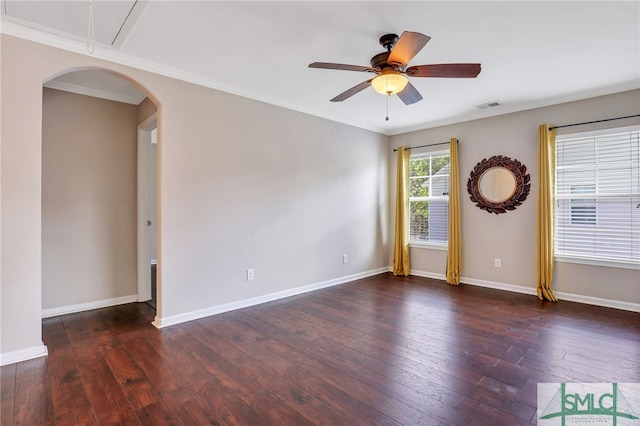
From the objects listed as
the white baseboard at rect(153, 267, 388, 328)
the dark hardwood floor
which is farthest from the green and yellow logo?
the white baseboard at rect(153, 267, 388, 328)

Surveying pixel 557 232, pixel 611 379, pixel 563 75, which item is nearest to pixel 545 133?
pixel 563 75

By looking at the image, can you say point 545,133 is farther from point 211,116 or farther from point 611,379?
point 211,116

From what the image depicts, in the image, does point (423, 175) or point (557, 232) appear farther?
point (423, 175)

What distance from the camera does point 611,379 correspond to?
2.18 meters

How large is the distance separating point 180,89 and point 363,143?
3.05m

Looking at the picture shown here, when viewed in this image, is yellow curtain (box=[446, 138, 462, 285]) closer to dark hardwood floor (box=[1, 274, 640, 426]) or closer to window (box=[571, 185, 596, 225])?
dark hardwood floor (box=[1, 274, 640, 426])

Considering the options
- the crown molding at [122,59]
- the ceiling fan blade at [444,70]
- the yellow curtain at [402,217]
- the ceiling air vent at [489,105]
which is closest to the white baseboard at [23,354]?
the crown molding at [122,59]

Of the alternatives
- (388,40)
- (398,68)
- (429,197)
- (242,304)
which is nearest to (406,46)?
(398,68)

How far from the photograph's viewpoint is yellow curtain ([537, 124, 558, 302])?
4066 millimetres

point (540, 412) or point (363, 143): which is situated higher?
point (363, 143)

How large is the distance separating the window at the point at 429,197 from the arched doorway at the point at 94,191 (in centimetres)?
415

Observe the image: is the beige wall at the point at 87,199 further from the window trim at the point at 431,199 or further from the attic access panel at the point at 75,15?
the window trim at the point at 431,199

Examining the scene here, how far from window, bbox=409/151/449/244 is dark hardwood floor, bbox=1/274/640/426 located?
5.79 feet

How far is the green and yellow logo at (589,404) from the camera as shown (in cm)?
177
